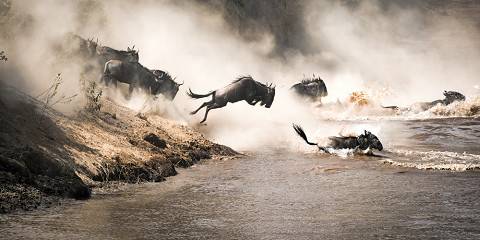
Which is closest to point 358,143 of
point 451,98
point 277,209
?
point 277,209

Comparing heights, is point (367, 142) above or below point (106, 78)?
below

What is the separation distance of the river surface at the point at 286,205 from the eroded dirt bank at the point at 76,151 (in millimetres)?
410

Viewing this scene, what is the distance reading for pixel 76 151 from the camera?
1050 cm

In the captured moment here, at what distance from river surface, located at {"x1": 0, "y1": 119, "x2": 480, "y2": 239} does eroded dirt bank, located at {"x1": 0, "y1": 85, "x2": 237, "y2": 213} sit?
0.41 m

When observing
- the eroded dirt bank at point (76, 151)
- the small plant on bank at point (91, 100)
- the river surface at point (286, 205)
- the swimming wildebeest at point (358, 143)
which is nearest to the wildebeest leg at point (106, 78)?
the eroded dirt bank at point (76, 151)

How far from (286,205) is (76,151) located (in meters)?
4.07

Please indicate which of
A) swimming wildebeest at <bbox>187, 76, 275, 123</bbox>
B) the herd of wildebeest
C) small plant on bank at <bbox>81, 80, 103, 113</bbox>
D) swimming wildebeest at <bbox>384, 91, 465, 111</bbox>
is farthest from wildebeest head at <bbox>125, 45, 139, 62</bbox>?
swimming wildebeest at <bbox>384, 91, 465, 111</bbox>

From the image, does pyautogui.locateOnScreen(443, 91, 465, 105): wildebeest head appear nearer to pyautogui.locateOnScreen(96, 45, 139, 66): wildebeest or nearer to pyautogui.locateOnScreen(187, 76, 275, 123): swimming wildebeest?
pyautogui.locateOnScreen(187, 76, 275, 123): swimming wildebeest

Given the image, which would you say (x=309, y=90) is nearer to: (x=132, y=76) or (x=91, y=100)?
(x=132, y=76)

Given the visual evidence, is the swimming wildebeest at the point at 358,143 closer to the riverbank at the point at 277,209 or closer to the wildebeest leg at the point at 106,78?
the riverbank at the point at 277,209

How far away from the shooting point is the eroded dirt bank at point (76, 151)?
329 inches

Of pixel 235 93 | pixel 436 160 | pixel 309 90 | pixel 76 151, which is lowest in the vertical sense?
pixel 76 151

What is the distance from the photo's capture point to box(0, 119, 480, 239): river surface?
698 cm

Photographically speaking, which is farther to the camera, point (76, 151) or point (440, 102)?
point (440, 102)
